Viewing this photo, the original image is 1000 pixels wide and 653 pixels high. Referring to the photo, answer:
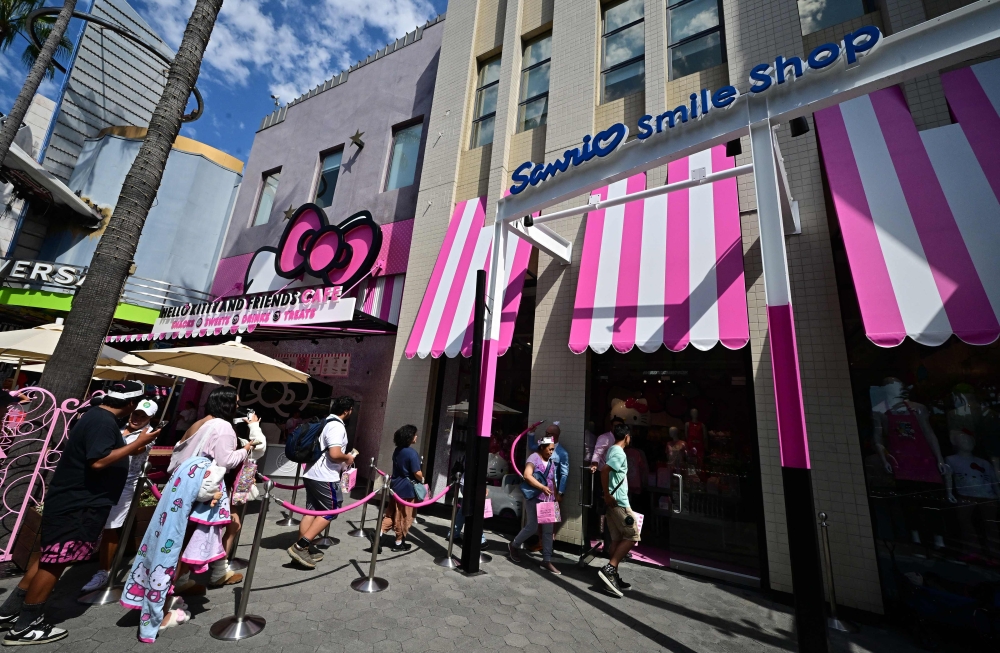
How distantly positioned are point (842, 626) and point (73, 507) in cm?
703

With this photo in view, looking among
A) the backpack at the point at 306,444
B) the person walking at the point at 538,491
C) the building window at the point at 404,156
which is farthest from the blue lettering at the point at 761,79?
the building window at the point at 404,156

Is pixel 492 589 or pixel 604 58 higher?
pixel 604 58

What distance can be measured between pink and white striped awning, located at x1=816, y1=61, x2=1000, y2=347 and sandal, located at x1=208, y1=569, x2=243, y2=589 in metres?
6.95

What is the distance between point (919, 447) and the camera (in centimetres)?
507

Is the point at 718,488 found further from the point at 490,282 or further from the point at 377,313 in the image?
the point at 377,313

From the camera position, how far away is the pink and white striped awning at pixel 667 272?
18.5 feet

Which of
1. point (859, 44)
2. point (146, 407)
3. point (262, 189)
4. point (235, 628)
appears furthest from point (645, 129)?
point (262, 189)

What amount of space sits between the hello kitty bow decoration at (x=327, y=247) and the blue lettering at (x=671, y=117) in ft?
26.2

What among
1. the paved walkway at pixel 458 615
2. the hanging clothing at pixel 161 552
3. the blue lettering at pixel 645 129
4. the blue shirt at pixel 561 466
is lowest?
the paved walkway at pixel 458 615

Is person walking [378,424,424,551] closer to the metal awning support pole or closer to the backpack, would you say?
the backpack

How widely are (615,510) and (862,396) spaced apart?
3.51 metres

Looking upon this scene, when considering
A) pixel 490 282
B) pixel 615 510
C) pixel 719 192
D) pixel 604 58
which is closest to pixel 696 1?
pixel 604 58

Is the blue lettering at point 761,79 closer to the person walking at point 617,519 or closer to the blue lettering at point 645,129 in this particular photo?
the blue lettering at point 645,129

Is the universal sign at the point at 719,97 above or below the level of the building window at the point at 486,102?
below
